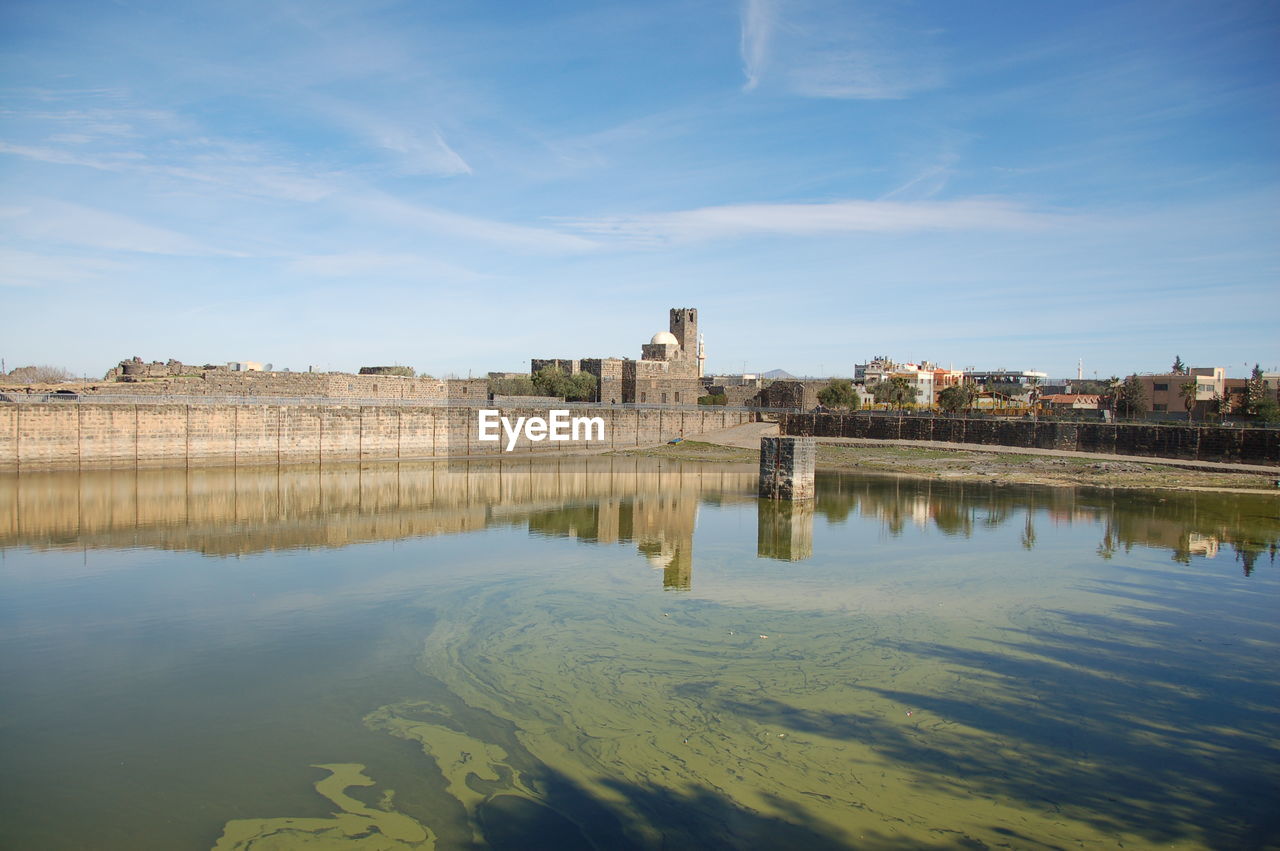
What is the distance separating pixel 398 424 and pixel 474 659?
33.5 metres

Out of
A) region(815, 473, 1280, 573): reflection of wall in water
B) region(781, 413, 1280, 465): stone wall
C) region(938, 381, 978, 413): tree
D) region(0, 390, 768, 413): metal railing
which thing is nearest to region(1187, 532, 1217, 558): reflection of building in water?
region(815, 473, 1280, 573): reflection of wall in water

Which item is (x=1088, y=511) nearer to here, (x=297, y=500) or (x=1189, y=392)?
(x=297, y=500)

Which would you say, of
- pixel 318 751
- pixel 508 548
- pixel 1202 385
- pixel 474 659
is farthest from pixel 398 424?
pixel 1202 385

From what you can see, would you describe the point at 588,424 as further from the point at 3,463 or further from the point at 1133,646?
the point at 1133,646

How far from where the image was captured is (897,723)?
1008 cm

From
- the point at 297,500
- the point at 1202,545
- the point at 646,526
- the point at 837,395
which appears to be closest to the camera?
the point at 1202,545

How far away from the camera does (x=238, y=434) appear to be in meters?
37.8

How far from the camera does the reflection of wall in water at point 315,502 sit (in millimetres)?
21750

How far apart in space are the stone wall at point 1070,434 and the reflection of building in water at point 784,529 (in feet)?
83.8

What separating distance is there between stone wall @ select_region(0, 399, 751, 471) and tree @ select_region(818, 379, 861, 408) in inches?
1016

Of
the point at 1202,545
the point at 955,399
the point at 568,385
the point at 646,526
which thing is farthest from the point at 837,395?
the point at 646,526

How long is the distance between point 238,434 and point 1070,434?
44.6 meters

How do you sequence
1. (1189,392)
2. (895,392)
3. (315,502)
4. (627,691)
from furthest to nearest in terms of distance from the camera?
(895,392)
(1189,392)
(315,502)
(627,691)

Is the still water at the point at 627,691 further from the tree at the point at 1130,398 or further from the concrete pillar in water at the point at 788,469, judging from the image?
the tree at the point at 1130,398
